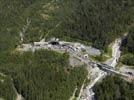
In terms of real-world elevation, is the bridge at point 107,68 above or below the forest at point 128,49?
below

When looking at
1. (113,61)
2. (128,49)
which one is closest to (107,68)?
(113,61)

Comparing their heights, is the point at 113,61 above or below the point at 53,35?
below

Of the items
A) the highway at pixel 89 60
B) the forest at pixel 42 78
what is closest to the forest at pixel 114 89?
the highway at pixel 89 60

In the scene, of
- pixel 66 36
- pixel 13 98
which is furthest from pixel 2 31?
pixel 13 98

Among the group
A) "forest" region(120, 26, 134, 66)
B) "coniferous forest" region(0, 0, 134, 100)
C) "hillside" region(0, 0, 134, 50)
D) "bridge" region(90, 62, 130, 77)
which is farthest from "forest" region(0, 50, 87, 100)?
"hillside" region(0, 0, 134, 50)

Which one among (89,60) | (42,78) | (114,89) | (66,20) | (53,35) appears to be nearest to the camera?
(114,89)

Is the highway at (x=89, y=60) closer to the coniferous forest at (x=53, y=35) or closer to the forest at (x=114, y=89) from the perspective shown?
the coniferous forest at (x=53, y=35)

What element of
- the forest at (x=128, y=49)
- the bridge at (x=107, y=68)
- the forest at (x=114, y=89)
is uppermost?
the forest at (x=128, y=49)

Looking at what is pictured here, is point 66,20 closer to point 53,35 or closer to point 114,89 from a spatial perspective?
point 53,35
